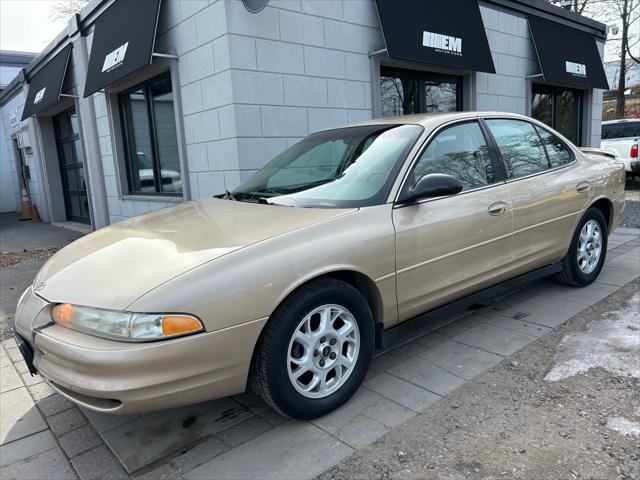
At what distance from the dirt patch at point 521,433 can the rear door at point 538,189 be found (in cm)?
105

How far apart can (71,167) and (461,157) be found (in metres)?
11.3

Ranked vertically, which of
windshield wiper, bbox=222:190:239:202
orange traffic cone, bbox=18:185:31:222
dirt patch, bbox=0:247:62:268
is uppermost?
windshield wiper, bbox=222:190:239:202

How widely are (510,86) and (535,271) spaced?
20.7 ft

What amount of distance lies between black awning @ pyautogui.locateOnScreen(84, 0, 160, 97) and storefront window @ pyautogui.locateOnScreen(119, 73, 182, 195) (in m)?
0.58

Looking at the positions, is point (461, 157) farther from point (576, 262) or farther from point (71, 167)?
point (71, 167)

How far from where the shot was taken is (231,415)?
9.32 ft

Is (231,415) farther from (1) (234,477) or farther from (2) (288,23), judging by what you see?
(2) (288,23)

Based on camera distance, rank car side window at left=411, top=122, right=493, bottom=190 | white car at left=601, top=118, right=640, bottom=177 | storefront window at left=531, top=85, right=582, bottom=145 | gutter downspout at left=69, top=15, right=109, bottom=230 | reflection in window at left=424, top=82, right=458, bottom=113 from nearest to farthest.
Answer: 1. car side window at left=411, top=122, right=493, bottom=190
2. reflection in window at left=424, top=82, right=458, bottom=113
3. gutter downspout at left=69, top=15, right=109, bottom=230
4. storefront window at left=531, top=85, right=582, bottom=145
5. white car at left=601, top=118, right=640, bottom=177

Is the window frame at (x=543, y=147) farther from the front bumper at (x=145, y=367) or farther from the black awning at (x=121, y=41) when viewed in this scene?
the black awning at (x=121, y=41)

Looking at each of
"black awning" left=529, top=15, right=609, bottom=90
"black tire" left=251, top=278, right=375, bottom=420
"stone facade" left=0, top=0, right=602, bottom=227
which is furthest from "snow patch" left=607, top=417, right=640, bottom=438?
"black awning" left=529, top=15, right=609, bottom=90

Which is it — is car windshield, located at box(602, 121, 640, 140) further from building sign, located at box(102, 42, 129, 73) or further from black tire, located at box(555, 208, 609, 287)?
building sign, located at box(102, 42, 129, 73)

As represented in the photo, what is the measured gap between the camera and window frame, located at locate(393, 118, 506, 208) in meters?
3.04

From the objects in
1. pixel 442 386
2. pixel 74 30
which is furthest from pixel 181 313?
pixel 74 30

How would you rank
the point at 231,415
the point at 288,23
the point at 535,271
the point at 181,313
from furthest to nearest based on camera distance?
the point at 288,23, the point at 535,271, the point at 231,415, the point at 181,313
